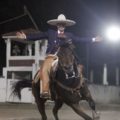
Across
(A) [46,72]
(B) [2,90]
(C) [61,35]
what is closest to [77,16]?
(B) [2,90]

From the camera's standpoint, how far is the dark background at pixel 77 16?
106 ft

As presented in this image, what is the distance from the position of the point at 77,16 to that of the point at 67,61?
72.1 feet

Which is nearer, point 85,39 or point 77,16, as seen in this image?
point 85,39

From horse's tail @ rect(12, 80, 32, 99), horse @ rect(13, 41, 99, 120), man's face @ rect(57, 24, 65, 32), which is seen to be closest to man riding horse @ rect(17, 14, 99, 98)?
man's face @ rect(57, 24, 65, 32)

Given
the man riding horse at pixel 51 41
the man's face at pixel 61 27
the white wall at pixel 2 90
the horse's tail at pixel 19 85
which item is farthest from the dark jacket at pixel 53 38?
the white wall at pixel 2 90

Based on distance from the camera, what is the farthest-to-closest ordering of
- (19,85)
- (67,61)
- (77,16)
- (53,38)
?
(77,16)
(19,85)
(53,38)
(67,61)

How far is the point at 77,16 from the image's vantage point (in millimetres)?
32844

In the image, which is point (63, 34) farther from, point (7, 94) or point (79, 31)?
point (79, 31)

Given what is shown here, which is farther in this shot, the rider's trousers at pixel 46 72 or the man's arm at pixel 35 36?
the man's arm at pixel 35 36

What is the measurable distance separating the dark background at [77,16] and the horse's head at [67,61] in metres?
20.3

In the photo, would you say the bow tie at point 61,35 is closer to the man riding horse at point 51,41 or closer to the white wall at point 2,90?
the man riding horse at point 51,41

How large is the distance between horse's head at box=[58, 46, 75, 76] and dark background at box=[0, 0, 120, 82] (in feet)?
66.5

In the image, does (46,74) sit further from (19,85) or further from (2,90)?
(2,90)

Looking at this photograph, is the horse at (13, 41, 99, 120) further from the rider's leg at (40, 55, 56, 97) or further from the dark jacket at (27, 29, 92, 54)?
the dark jacket at (27, 29, 92, 54)
